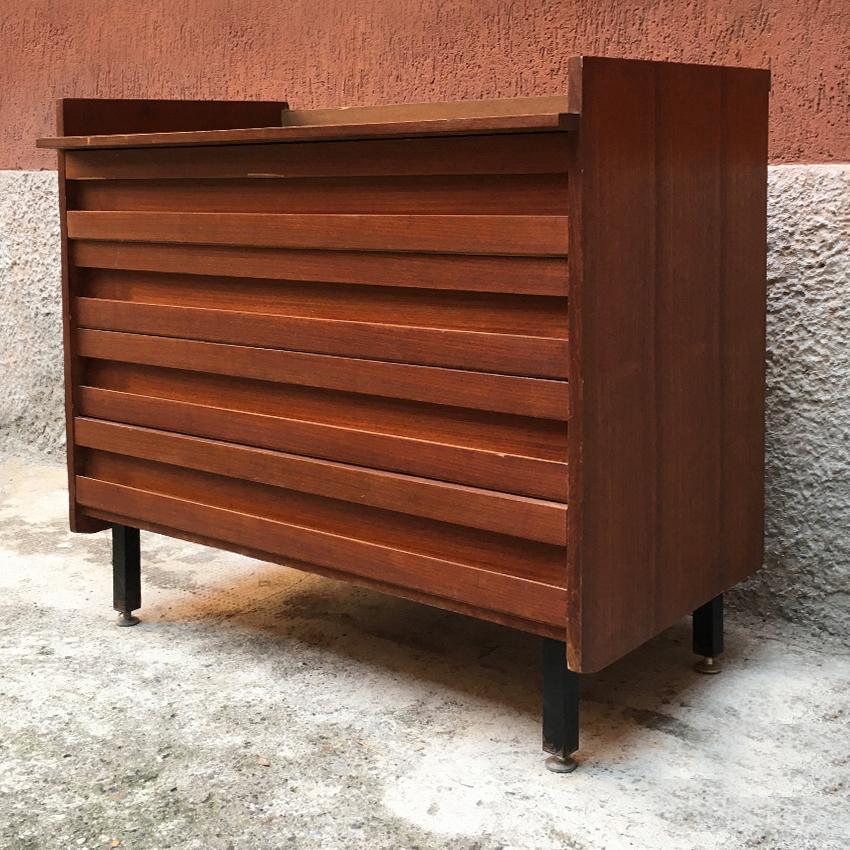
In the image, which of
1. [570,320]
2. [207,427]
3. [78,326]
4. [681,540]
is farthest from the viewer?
[78,326]

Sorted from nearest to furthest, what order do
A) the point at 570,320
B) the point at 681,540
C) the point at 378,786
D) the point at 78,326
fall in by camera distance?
the point at 570,320 → the point at 378,786 → the point at 681,540 → the point at 78,326

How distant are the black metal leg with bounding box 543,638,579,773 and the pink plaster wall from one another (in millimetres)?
1068

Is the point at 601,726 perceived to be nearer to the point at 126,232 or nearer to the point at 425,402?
the point at 425,402

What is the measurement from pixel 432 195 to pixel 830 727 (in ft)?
3.54

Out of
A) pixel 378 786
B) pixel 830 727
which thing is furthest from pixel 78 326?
pixel 830 727

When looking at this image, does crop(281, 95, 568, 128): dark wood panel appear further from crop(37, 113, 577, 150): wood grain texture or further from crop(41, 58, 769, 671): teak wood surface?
crop(37, 113, 577, 150): wood grain texture

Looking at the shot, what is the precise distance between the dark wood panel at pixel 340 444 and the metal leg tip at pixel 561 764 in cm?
42

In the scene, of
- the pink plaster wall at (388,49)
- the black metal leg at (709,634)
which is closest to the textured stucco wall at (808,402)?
the pink plaster wall at (388,49)

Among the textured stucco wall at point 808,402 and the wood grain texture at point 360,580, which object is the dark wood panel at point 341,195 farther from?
the textured stucco wall at point 808,402

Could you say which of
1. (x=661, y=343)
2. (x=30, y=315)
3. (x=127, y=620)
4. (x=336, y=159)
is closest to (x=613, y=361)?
(x=661, y=343)

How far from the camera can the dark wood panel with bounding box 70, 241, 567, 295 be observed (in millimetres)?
1863

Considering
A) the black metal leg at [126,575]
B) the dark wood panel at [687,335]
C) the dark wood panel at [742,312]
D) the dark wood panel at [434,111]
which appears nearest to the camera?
the dark wood panel at [687,335]

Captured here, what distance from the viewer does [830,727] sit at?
84.9 inches

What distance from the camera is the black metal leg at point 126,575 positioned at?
8.71ft
